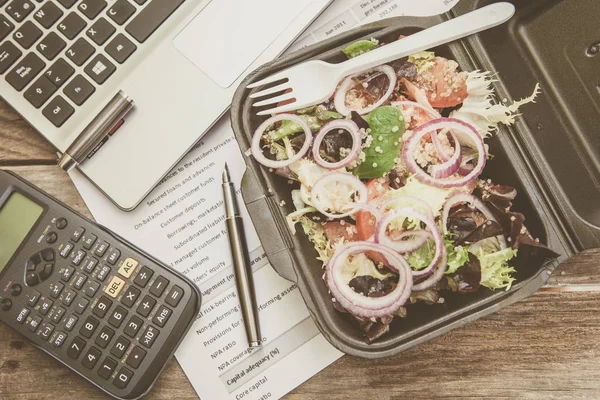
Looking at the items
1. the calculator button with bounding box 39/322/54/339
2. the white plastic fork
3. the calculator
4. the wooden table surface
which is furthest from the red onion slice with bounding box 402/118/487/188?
the calculator button with bounding box 39/322/54/339

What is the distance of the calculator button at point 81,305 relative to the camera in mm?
748

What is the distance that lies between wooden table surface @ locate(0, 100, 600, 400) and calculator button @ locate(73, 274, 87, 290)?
166 mm

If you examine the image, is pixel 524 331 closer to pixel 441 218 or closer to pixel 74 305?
pixel 441 218

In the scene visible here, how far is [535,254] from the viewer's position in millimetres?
681

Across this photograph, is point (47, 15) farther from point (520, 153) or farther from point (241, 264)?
point (520, 153)

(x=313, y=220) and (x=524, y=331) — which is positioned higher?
(x=313, y=220)

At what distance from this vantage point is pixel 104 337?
741mm

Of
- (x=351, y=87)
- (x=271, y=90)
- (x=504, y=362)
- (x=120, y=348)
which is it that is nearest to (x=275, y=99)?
(x=271, y=90)

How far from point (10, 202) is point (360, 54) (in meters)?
0.58

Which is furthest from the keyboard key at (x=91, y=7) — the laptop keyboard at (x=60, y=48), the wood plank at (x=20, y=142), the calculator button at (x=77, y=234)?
the calculator button at (x=77, y=234)

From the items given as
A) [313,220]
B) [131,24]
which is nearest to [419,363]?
[313,220]

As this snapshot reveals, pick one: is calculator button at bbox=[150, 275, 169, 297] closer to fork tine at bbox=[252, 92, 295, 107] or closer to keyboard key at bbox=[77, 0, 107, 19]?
fork tine at bbox=[252, 92, 295, 107]

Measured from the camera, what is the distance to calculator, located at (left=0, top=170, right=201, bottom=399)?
738mm

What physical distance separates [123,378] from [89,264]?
0.18 meters
